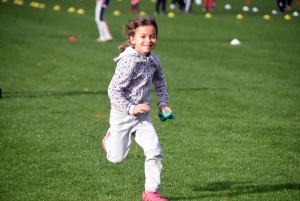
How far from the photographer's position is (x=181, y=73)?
15.7 meters

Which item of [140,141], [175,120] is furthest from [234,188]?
[175,120]

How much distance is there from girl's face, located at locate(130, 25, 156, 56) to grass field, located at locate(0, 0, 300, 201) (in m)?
1.50

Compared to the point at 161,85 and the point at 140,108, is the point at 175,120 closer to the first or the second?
the point at 161,85

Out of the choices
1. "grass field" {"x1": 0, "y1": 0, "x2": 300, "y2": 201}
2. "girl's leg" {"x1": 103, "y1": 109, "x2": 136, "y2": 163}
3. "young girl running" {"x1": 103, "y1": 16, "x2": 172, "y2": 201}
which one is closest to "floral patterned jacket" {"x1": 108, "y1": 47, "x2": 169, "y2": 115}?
"young girl running" {"x1": 103, "y1": 16, "x2": 172, "y2": 201}

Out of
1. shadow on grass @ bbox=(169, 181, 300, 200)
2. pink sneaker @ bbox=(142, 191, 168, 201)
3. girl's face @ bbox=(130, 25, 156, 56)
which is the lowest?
shadow on grass @ bbox=(169, 181, 300, 200)

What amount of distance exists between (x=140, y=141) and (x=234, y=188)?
118 centimetres

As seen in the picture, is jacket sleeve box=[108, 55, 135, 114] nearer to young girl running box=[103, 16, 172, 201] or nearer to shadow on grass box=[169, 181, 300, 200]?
young girl running box=[103, 16, 172, 201]

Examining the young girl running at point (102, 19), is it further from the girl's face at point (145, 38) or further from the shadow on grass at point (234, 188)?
the girl's face at point (145, 38)

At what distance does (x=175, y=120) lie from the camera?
10688 millimetres

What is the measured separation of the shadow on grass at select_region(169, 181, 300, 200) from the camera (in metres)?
6.54

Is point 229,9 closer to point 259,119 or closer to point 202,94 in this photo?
point 202,94

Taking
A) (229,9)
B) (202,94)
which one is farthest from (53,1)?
(202,94)

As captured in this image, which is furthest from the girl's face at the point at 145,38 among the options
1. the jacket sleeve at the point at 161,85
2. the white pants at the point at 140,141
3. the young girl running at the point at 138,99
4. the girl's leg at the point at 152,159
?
the girl's leg at the point at 152,159

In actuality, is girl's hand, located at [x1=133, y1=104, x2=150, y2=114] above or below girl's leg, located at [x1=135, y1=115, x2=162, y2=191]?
above
